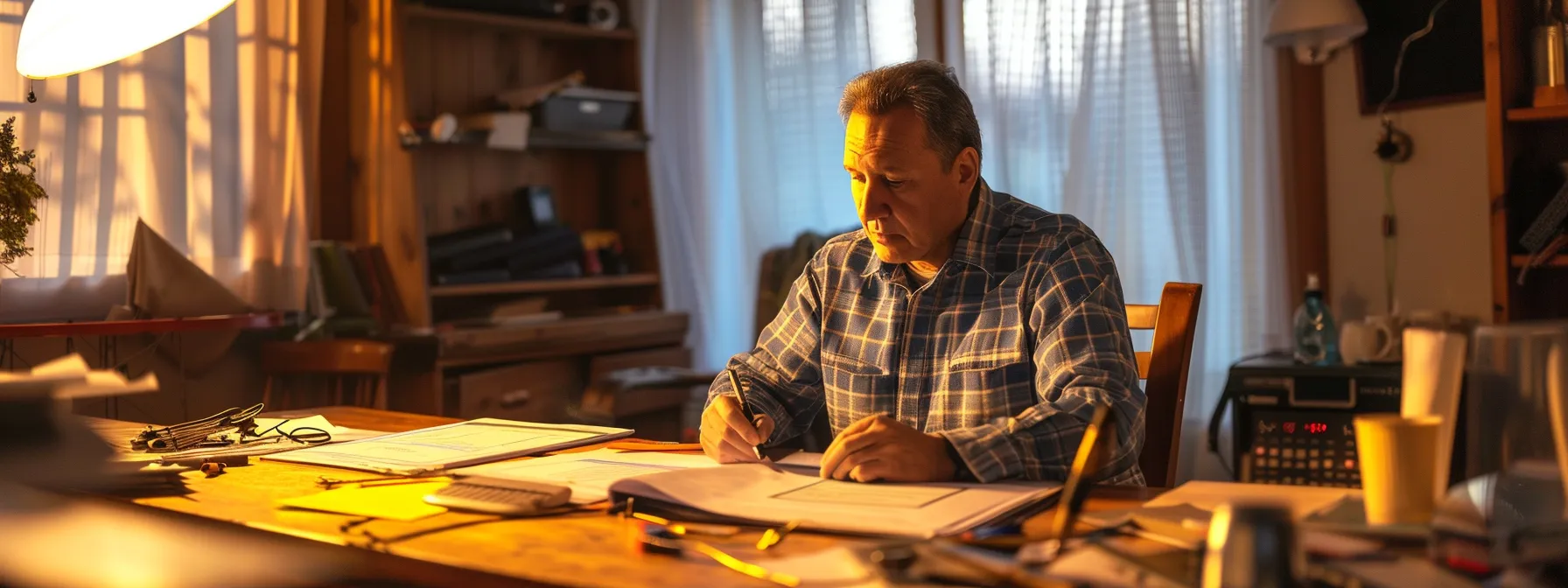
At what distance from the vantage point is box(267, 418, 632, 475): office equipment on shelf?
60.1 inches

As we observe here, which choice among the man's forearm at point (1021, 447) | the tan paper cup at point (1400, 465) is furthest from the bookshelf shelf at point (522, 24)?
the tan paper cup at point (1400, 465)

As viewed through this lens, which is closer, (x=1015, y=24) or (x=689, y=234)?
Result: (x=1015, y=24)

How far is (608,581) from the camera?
96cm

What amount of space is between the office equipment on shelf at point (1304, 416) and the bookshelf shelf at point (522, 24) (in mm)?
2116

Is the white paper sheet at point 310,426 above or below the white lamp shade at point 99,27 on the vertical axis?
below

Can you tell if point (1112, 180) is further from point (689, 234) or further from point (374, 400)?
point (374, 400)

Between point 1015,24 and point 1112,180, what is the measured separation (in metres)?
0.52

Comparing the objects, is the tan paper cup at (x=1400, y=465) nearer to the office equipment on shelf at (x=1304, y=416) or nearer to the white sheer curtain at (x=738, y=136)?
the office equipment on shelf at (x=1304, y=416)

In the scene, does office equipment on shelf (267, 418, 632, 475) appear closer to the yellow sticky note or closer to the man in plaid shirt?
the yellow sticky note

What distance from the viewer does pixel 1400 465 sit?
1.05 m

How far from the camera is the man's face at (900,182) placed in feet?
5.61

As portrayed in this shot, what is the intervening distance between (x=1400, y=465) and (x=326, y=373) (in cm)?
262

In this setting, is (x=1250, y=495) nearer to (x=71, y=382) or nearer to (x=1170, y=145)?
(x=71, y=382)

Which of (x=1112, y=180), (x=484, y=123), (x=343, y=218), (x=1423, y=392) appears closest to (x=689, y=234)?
(x=484, y=123)
